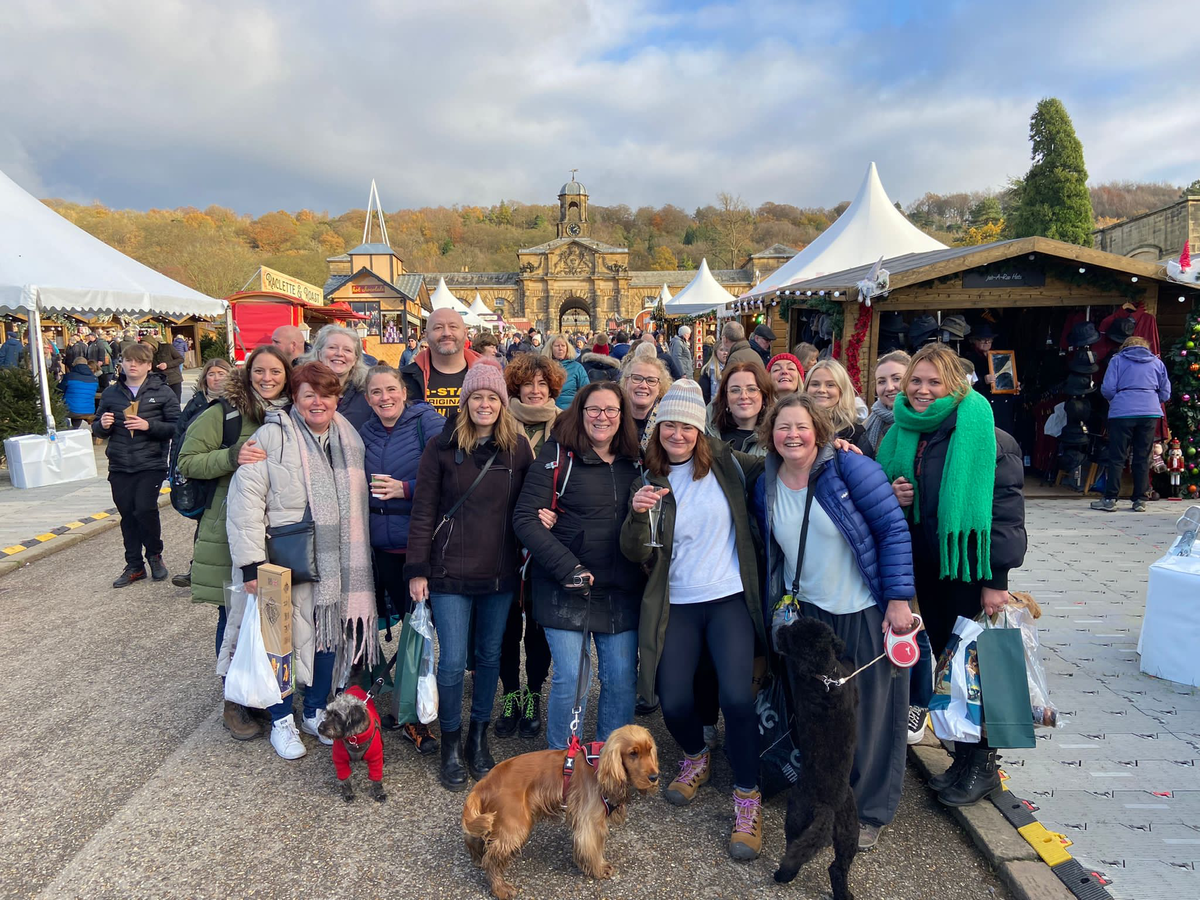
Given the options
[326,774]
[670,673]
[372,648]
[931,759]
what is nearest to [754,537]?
[670,673]

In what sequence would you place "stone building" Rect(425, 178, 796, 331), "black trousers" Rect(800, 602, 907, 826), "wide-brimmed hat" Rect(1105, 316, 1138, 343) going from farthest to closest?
"stone building" Rect(425, 178, 796, 331)
"wide-brimmed hat" Rect(1105, 316, 1138, 343)
"black trousers" Rect(800, 602, 907, 826)

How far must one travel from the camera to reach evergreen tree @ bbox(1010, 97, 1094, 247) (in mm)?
33625

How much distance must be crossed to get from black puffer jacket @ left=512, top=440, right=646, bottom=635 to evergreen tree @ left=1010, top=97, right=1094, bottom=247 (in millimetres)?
37770

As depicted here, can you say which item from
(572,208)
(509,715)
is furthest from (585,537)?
(572,208)

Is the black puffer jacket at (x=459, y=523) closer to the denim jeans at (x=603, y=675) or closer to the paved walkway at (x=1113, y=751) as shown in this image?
the denim jeans at (x=603, y=675)

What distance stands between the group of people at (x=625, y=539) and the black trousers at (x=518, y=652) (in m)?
0.01

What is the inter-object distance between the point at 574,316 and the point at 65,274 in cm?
7204

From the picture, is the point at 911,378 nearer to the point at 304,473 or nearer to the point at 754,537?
the point at 754,537

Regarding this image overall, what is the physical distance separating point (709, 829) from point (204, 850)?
2.01m

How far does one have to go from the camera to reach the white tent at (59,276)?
9648 mm

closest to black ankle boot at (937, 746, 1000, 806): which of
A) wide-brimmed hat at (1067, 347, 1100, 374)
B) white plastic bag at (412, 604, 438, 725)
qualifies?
white plastic bag at (412, 604, 438, 725)

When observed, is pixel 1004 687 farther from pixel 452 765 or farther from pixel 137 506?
pixel 137 506

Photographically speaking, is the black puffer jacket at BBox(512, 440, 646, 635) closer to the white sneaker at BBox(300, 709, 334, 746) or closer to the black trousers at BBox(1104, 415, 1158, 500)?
the white sneaker at BBox(300, 709, 334, 746)

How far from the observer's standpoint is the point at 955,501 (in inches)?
111
